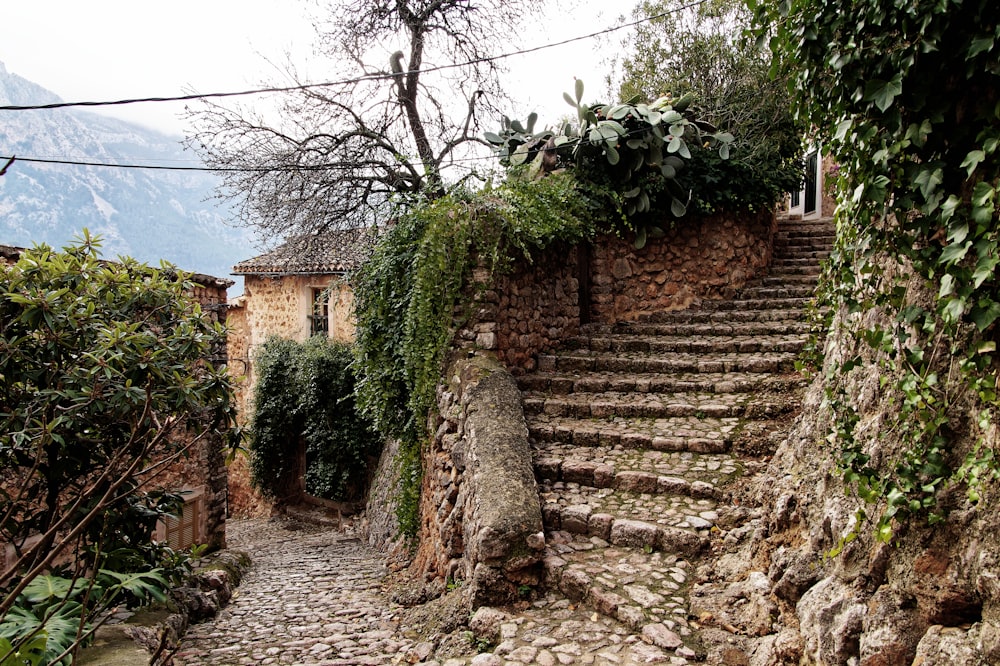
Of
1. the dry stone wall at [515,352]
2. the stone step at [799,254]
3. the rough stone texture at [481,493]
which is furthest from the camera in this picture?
the stone step at [799,254]

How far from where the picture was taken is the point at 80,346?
395cm

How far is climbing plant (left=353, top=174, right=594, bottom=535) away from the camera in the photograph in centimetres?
632

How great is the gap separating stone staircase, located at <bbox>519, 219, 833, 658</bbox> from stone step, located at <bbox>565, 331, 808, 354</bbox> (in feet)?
0.04

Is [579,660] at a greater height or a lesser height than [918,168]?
lesser

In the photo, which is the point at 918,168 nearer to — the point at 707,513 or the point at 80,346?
the point at 707,513

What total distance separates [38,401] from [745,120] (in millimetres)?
9807

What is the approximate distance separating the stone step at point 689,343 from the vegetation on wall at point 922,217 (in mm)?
4065

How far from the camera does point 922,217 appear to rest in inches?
93.8

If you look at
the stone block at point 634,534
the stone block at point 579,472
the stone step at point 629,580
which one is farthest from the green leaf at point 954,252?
the stone block at point 579,472

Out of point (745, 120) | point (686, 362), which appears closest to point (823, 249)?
point (745, 120)

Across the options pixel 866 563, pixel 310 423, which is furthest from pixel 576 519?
pixel 310 423

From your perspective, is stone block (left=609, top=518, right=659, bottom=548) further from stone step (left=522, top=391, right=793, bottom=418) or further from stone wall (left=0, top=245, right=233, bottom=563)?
stone wall (left=0, top=245, right=233, bottom=563)

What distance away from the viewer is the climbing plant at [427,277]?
632cm

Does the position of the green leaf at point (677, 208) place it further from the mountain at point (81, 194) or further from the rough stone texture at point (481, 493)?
the mountain at point (81, 194)
